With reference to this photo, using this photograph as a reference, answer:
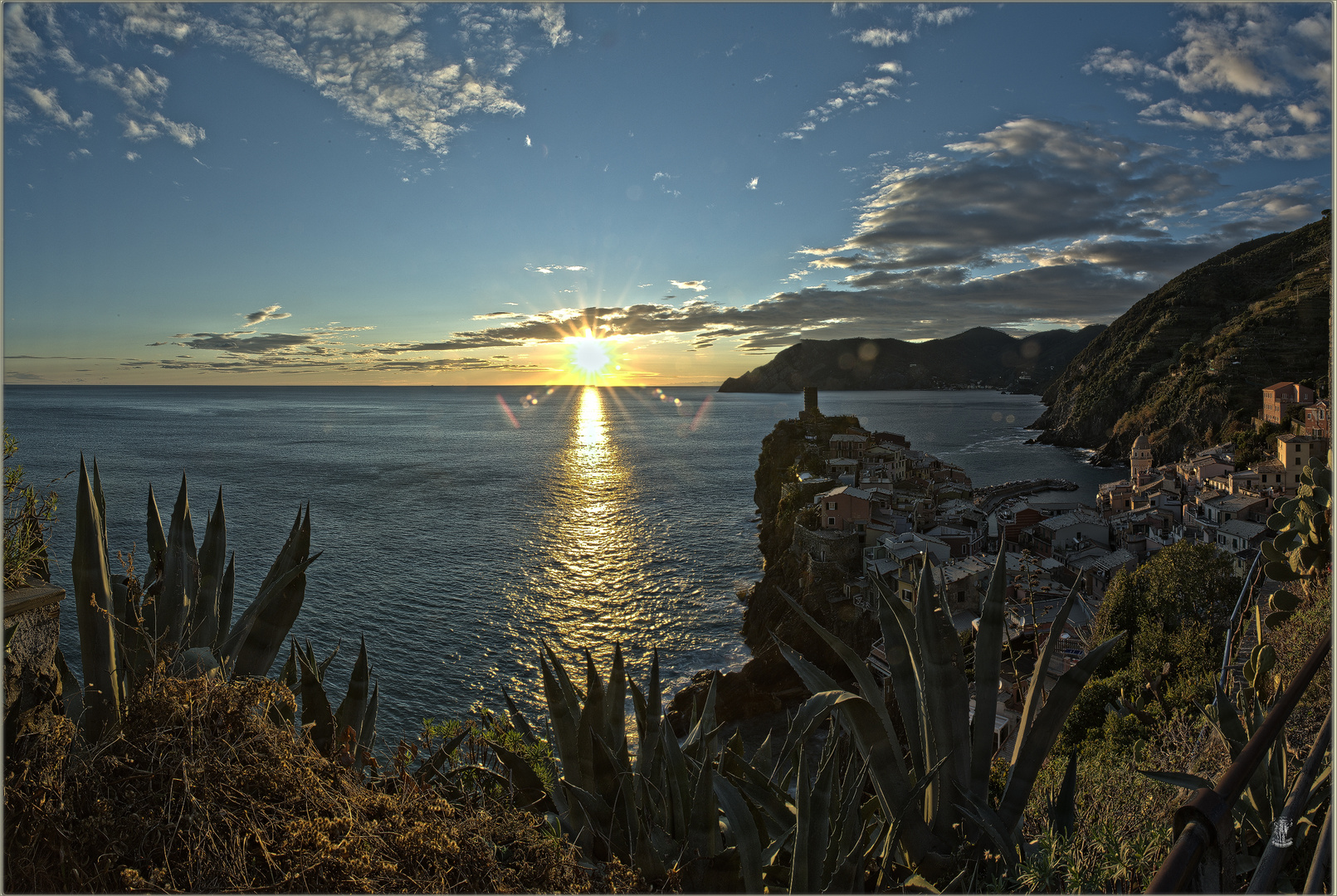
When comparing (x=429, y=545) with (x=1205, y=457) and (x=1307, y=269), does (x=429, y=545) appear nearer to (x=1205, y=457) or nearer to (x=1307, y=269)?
(x=1205, y=457)

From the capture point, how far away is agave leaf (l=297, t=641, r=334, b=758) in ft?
10.9

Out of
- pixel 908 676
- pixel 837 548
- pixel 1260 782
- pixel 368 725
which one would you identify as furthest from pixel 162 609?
pixel 837 548

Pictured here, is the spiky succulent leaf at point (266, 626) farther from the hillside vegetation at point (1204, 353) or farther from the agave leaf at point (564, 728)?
the hillside vegetation at point (1204, 353)

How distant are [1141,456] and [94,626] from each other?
64.1 m

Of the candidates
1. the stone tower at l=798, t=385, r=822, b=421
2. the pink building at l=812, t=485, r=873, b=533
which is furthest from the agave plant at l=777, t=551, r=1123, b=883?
the stone tower at l=798, t=385, r=822, b=421

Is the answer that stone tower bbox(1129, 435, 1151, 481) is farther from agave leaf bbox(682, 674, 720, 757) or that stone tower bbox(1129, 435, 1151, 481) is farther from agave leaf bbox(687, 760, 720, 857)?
agave leaf bbox(687, 760, 720, 857)

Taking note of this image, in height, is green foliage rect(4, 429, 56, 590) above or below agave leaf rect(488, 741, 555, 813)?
above

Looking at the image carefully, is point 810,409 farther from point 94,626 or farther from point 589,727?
point 94,626

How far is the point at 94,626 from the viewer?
2.60 m

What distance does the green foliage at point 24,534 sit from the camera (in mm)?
→ 2607

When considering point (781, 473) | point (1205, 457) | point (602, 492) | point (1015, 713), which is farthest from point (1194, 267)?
point (1015, 713)

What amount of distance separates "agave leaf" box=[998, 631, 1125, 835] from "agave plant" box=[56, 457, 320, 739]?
3081mm

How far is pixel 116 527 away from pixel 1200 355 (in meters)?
82.2

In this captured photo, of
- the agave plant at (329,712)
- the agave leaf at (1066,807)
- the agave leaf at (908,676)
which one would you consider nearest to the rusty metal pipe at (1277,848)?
the agave leaf at (908,676)
